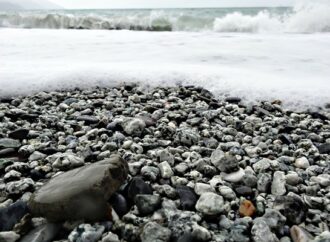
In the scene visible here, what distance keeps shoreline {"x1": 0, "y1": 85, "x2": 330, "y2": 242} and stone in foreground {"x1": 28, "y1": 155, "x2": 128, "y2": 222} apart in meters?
0.04

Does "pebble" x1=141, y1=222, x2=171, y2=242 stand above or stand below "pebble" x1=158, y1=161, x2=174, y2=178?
below

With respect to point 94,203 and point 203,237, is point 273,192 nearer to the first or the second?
point 203,237

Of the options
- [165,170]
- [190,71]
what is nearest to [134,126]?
[165,170]

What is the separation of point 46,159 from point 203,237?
3.44ft

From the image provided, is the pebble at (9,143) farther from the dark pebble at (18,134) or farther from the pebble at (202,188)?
the pebble at (202,188)

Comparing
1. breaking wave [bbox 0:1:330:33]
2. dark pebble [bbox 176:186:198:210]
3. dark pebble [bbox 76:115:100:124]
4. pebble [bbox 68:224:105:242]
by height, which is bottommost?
pebble [bbox 68:224:105:242]

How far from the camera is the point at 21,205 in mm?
1405

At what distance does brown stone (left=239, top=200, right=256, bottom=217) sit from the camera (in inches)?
57.0

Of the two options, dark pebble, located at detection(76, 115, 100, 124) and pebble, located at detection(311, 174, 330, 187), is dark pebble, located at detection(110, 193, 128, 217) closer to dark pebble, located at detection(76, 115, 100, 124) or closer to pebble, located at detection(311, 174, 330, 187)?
pebble, located at detection(311, 174, 330, 187)

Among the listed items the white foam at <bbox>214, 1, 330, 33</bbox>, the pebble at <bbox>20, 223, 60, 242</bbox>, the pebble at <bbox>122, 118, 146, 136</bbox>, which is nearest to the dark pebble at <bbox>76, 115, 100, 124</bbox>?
the pebble at <bbox>122, 118, 146, 136</bbox>

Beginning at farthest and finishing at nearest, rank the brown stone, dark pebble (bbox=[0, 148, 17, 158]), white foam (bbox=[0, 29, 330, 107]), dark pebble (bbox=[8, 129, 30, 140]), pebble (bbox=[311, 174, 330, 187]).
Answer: white foam (bbox=[0, 29, 330, 107]), dark pebble (bbox=[8, 129, 30, 140]), dark pebble (bbox=[0, 148, 17, 158]), pebble (bbox=[311, 174, 330, 187]), the brown stone

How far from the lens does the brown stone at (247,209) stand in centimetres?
145

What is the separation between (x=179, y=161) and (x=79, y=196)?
2.44ft

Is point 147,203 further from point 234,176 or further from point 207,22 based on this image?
point 207,22
